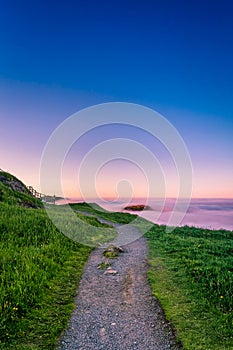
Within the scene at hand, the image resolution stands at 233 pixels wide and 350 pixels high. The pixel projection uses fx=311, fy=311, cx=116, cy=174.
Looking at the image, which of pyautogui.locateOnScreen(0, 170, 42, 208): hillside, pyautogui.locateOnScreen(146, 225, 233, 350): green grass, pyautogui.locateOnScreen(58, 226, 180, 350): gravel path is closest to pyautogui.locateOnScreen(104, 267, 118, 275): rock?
pyautogui.locateOnScreen(58, 226, 180, 350): gravel path

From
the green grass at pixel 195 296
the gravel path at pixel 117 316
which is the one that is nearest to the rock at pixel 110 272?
the gravel path at pixel 117 316

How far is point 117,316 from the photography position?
31.8ft

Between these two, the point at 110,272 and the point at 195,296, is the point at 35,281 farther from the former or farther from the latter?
the point at 195,296

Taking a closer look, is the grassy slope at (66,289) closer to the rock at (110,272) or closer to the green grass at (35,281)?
the green grass at (35,281)

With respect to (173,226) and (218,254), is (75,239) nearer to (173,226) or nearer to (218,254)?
(218,254)

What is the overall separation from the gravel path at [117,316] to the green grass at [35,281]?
1.47 feet

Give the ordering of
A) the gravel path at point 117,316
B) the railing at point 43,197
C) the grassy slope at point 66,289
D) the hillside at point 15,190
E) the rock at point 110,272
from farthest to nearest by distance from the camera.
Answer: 1. the railing at point 43,197
2. the hillside at point 15,190
3. the rock at point 110,272
4. the grassy slope at point 66,289
5. the gravel path at point 117,316

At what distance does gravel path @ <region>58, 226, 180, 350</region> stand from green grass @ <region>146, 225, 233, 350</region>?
1.36 ft

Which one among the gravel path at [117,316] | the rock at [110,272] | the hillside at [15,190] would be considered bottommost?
the gravel path at [117,316]

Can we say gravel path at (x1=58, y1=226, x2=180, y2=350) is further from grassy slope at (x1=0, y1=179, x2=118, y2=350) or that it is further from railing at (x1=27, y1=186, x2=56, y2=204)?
railing at (x1=27, y1=186, x2=56, y2=204)

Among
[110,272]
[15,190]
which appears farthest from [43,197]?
[110,272]

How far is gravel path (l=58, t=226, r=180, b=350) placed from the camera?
8.09 meters

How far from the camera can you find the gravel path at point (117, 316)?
8.09 metres

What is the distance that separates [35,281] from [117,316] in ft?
11.6
